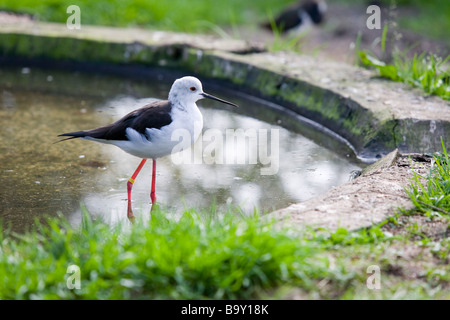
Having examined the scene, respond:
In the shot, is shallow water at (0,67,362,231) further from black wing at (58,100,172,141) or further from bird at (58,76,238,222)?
black wing at (58,100,172,141)

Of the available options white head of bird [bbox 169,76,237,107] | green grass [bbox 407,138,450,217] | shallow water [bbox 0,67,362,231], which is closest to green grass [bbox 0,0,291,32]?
shallow water [bbox 0,67,362,231]

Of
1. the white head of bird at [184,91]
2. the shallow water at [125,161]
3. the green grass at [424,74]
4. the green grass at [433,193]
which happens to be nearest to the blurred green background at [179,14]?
the shallow water at [125,161]

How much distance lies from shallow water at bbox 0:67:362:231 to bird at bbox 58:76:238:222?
41 centimetres

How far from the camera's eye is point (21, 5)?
9.45 meters

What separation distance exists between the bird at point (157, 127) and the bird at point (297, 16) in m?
5.79

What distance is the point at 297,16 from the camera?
10.1 meters

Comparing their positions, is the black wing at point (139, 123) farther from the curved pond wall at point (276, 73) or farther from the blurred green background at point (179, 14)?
the blurred green background at point (179, 14)

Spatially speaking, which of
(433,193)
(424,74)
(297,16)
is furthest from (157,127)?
(297,16)

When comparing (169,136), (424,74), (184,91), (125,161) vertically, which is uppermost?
(424,74)

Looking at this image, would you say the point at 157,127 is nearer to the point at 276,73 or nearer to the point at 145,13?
the point at 276,73

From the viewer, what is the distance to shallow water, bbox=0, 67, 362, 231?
4668 millimetres

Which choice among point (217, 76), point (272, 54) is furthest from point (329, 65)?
point (217, 76)

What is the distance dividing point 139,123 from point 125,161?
109 centimetres

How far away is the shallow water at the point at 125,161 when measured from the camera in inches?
184
